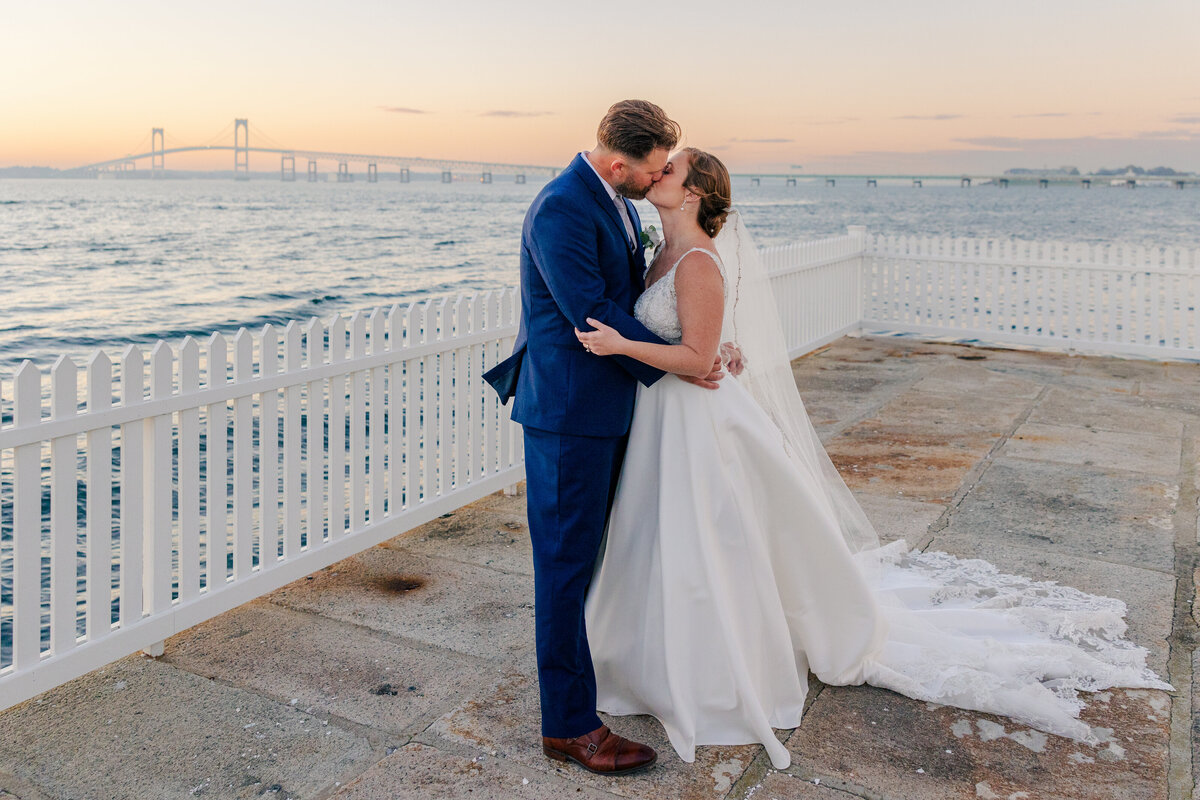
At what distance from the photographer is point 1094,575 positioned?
4.53 m

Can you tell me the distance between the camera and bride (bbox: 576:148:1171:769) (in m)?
2.98

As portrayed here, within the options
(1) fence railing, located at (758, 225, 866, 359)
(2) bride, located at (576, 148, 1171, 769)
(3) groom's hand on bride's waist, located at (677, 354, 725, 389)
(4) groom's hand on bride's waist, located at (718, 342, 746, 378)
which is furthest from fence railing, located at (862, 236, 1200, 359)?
(3) groom's hand on bride's waist, located at (677, 354, 725, 389)

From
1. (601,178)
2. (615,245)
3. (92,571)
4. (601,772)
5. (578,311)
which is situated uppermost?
(601,178)

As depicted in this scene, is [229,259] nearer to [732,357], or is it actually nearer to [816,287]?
[816,287]

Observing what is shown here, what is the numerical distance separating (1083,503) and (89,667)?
5.01m

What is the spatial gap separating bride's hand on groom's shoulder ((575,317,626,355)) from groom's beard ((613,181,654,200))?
1.24 feet

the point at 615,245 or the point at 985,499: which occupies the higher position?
the point at 615,245

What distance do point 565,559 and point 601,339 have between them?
0.68 m

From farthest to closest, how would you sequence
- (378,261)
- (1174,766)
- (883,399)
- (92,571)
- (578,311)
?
(378,261), (883,399), (92,571), (1174,766), (578,311)

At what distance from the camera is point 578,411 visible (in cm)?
287

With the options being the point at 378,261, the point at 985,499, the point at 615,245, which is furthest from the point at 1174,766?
the point at 378,261

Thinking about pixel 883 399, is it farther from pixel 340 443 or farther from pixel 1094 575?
pixel 340 443

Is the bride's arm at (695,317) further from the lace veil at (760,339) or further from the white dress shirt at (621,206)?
the lace veil at (760,339)

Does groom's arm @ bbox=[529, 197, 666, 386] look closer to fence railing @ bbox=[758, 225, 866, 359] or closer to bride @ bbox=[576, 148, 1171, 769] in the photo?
bride @ bbox=[576, 148, 1171, 769]
